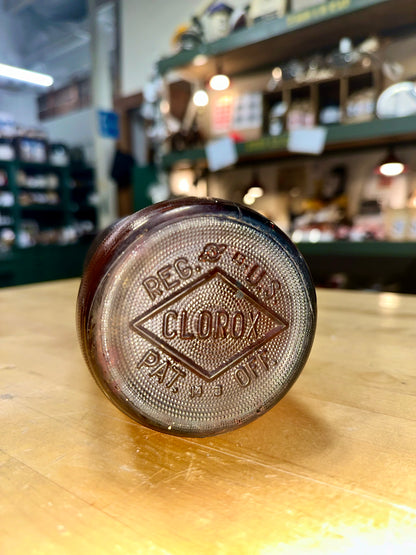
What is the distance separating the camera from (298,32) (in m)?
2.13

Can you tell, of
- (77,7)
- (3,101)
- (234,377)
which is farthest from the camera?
(3,101)

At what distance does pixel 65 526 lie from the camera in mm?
260

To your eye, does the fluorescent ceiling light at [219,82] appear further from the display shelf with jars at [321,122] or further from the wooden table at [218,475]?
the wooden table at [218,475]

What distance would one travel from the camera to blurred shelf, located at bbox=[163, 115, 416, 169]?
6.24 ft

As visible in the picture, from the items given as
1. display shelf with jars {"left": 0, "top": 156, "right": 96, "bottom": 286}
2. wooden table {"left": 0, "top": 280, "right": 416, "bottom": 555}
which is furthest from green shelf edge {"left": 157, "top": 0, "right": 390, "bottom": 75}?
display shelf with jars {"left": 0, "top": 156, "right": 96, "bottom": 286}

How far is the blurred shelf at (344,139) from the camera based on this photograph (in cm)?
190

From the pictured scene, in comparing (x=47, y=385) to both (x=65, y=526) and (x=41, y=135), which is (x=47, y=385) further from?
(x=41, y=135)

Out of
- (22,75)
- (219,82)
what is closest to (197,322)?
(219,82)

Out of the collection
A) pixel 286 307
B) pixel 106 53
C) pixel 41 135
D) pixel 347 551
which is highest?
pixel 106 53

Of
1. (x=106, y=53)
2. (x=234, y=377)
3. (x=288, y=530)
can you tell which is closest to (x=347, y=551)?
(x=288, y=530)

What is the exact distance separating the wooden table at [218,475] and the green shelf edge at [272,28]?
1910 mm

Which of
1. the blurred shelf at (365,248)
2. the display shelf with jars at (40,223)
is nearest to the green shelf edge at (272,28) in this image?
the blurred shelf at (365,248)

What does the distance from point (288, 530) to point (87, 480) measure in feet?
0.47

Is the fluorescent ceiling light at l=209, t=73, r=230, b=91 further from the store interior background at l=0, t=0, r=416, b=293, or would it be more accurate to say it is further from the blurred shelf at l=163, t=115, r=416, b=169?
the blurred shelf at l=163, t=115, r=416, b=169
